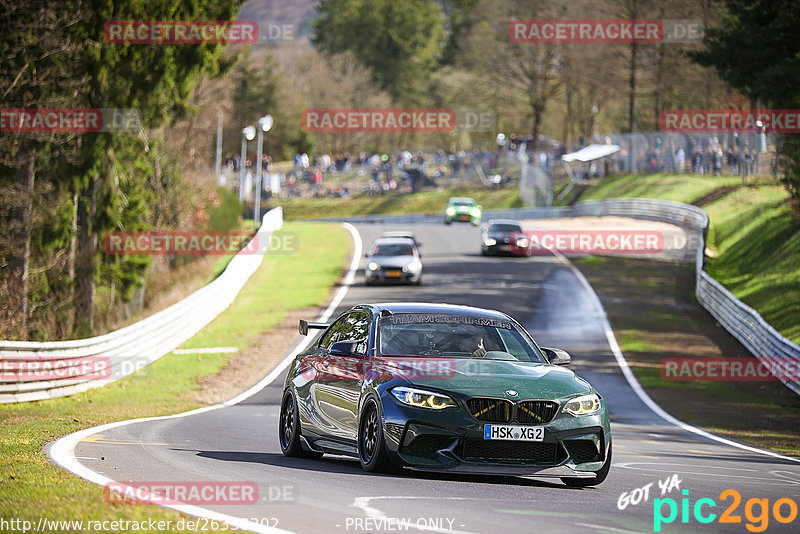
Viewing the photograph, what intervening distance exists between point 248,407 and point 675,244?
1530 inches

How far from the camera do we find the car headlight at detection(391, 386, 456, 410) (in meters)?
9.52

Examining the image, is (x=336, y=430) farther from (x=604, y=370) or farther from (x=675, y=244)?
(x=675, y=244)

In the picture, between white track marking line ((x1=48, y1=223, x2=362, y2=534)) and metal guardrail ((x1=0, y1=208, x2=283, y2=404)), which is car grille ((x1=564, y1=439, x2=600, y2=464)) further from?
metal guardrail ((x1=0, y1=208, x2=283, y2=404))

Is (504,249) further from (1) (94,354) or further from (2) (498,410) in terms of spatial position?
(2) (498,410)

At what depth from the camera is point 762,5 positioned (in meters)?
33.1

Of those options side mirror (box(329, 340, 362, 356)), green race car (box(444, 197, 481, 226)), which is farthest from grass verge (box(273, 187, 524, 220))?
side mirror (box(329, 340, 362, 356))

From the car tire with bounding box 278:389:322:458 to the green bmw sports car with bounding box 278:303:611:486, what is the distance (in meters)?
0.49

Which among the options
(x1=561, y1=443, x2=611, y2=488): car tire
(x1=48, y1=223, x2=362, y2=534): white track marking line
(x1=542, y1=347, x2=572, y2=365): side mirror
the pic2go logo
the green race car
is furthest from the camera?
the green race car

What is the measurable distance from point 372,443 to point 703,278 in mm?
30460

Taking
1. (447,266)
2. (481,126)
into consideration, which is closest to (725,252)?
(447,266)

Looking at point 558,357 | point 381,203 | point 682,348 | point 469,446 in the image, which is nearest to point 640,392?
point 682,348

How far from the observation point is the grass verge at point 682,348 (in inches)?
819

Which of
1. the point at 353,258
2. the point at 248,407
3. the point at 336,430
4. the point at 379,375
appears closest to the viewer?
the point at 379,375

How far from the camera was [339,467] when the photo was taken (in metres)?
10.8
